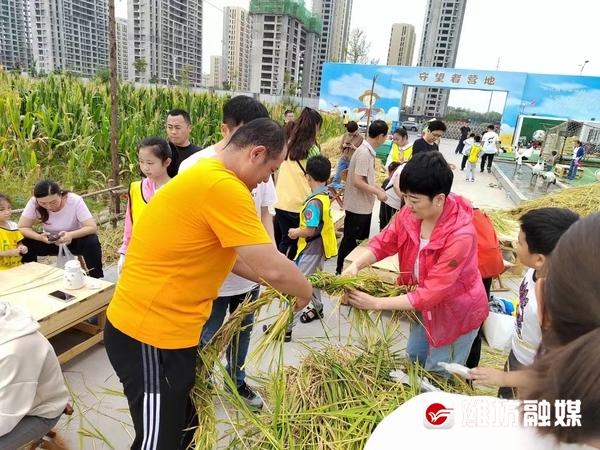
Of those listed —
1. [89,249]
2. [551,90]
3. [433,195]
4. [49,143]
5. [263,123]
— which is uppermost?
[551,90]

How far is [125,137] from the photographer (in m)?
5.30

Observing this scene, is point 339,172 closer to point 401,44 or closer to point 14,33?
point 14,33

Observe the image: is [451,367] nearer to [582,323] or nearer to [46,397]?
[582,323]

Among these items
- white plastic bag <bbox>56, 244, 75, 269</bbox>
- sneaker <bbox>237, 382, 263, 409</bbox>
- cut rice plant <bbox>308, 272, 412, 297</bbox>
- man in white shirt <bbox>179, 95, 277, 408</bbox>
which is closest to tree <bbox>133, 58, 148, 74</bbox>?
white plastic bag <bbox>56, 244, 75, 269</bbox>

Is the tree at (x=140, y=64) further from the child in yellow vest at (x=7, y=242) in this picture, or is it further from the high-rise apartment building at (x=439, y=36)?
the high-rise apartment building at (x=439, y=36)

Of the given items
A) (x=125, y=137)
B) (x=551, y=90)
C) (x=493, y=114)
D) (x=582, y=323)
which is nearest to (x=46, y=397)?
(x=582, y=323)

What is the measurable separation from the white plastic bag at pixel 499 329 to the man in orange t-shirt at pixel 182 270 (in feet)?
6.15

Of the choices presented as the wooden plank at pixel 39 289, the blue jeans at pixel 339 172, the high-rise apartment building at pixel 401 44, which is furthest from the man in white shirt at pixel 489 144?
the high-rise apartment building at pixel 401 44

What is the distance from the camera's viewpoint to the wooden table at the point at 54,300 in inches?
81.0

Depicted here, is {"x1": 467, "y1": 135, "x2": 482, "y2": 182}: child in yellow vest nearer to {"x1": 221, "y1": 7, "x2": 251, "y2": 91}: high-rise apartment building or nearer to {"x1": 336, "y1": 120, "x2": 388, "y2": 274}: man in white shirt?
{"x1": 336, "y1": 120, "x2": 388, "y2": 274}: man in white shirt

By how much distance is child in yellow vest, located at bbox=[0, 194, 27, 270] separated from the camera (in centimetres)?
260

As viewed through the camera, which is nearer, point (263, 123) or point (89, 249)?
point (263, 123)

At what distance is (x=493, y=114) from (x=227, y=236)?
4867 centimetres

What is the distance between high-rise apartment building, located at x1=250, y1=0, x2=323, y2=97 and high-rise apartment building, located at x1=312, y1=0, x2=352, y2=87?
3.81 metres
